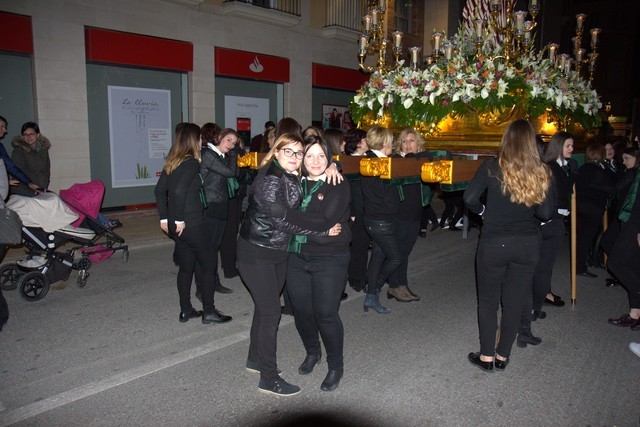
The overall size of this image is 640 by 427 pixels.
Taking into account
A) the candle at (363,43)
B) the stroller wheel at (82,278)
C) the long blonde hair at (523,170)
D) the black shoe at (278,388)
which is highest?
the candle at (363,43)

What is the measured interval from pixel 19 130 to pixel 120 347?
6.92 metres

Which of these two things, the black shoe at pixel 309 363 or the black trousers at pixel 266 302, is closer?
the black trousers at pixel 266 302

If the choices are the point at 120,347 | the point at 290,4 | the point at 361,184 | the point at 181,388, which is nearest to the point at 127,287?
the point at 120,347

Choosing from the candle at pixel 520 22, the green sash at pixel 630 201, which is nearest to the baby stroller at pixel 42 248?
the candle at pixel 520 22

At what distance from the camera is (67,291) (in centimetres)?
594

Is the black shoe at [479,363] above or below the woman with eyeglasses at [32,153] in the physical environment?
A: below

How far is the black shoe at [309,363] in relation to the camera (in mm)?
3953

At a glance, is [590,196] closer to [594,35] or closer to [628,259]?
[628,259]

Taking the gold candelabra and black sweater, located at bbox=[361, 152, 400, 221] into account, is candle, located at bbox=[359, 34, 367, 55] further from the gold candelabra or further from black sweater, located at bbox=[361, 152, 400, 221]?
black sweater, located at bbox=[361, 152, 400, 221]

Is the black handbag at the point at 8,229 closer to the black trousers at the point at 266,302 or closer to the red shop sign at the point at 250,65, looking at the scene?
the black trousers at the point at 266,302

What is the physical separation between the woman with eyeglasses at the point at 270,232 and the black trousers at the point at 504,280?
124cm

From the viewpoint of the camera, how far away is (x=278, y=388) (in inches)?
141

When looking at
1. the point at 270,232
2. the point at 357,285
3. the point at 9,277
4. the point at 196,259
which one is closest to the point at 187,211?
the point at 196,259

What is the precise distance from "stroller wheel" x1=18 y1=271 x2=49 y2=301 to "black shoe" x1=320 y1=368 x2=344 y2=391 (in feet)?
12.1
